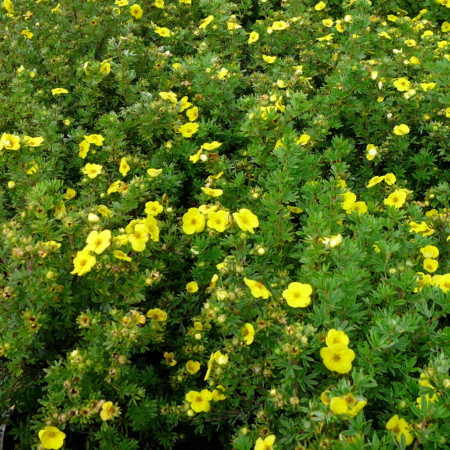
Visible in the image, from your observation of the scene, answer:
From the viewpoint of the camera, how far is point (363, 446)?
1.55 meters

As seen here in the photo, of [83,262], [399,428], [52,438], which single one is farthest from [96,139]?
[399,428]

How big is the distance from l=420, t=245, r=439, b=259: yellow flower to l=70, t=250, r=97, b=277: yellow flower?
1597 mm

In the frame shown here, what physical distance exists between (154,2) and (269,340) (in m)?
3.66

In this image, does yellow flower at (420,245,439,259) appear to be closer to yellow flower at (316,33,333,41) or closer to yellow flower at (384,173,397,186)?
yellow flower at (384,173,397,186)

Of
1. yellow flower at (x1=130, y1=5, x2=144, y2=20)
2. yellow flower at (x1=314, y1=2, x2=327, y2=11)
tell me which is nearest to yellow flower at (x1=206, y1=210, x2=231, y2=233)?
yellow flower at (x1=130, y1=5, x2=144, y2=20)

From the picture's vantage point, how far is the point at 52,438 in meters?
1.97

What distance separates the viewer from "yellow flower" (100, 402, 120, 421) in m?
1.95

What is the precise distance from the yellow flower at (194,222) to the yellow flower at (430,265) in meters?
1.14

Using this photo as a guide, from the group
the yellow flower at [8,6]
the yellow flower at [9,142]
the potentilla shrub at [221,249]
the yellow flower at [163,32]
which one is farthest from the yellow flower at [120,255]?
the yellow flower at [8,6]

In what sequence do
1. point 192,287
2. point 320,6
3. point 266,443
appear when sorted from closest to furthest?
1. point 266,443
2. point 192,287
3. point 320,6

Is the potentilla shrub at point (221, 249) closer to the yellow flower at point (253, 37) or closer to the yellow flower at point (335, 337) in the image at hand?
the yellow flower at point (335, 337)

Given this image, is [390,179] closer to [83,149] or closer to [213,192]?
[213,192]

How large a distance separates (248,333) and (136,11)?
333cm

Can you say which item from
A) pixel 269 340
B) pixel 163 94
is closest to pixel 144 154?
pixel 163 94
